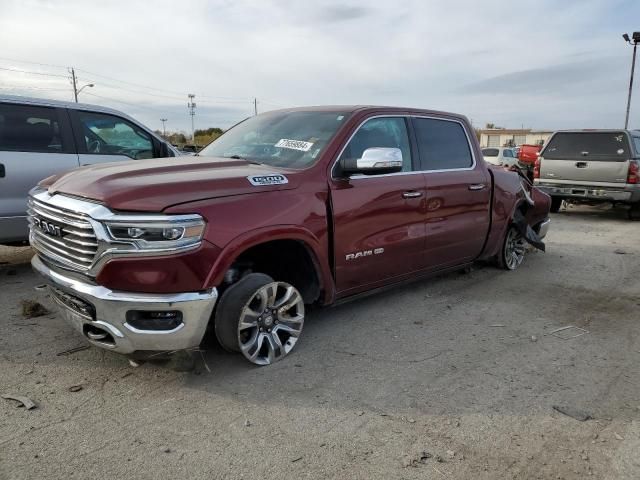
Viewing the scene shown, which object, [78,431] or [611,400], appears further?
[611,400]

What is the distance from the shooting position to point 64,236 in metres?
3.24

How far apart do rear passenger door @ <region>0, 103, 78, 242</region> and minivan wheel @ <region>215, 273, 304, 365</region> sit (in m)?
2.94

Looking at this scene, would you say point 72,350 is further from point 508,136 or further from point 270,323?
point 508,136

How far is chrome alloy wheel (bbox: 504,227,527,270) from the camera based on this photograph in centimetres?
647

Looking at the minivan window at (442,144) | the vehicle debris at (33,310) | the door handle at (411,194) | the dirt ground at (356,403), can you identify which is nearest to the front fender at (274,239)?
the dirt ground at (356,403)

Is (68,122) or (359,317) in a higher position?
(68,122)

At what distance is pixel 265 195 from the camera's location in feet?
11.4

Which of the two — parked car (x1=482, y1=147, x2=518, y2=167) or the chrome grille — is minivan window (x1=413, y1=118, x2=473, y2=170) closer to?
the chrome grille

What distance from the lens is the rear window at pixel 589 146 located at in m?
11.1

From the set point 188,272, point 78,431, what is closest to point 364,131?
point 188,272

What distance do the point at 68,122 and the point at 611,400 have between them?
5.81 m

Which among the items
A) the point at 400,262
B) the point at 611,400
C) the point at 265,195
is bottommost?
the point at 611,400

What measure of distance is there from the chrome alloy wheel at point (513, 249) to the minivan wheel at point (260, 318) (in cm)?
359

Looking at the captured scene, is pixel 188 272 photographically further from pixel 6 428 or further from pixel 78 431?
pixel 6 428
